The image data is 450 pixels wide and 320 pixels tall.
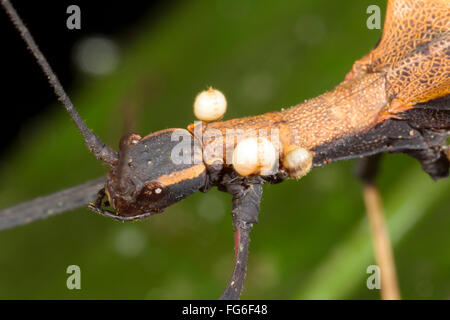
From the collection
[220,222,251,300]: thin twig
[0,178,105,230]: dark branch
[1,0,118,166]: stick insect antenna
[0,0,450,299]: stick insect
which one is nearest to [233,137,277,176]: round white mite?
[0,0,450,299]: stick insect

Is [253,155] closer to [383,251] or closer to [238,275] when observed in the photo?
[238,275]

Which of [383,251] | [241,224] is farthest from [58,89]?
[383,251]

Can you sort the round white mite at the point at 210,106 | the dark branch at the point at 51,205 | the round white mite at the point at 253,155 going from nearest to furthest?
the round white mite at the point at 253,155 → the round white mite at the point at 210,106 → the dark branch at the point at 51,205

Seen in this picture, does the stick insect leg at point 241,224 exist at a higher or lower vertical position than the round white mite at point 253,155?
lower

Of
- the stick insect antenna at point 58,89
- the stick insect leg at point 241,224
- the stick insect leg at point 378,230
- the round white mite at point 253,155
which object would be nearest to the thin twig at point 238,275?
the stick insect leg at point 241,224

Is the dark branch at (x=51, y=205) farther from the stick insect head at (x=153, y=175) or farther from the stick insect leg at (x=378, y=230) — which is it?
the stick insect leg at (x=378, y=230)

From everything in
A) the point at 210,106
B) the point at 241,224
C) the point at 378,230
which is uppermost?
the point at 210,106
